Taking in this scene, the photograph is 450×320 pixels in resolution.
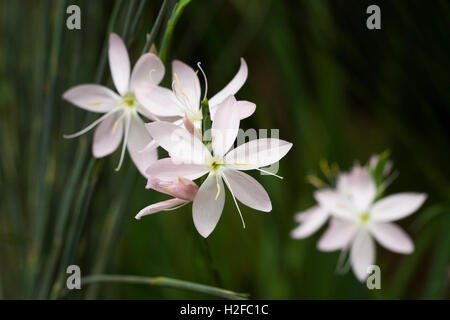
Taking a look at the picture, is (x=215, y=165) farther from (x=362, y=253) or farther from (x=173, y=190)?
(x=362, y=253)

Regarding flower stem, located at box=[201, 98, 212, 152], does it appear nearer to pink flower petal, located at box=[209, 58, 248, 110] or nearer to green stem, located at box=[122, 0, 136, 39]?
pink flower petal, located at box=[209, 58, 248, 110]

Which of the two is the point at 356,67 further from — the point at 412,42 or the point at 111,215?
the point at 111,215

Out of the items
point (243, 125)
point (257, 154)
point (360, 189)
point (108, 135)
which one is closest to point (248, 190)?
point (257, 154)

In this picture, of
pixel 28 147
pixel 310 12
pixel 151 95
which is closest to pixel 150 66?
pixel 151 95

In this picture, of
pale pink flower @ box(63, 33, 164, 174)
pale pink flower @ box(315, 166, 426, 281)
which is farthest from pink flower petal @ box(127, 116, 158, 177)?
pale pink flower @ box(315, 166, 426, 281)

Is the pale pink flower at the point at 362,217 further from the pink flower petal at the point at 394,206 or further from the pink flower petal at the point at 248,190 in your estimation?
the pink flower petal at the point at 248,190
